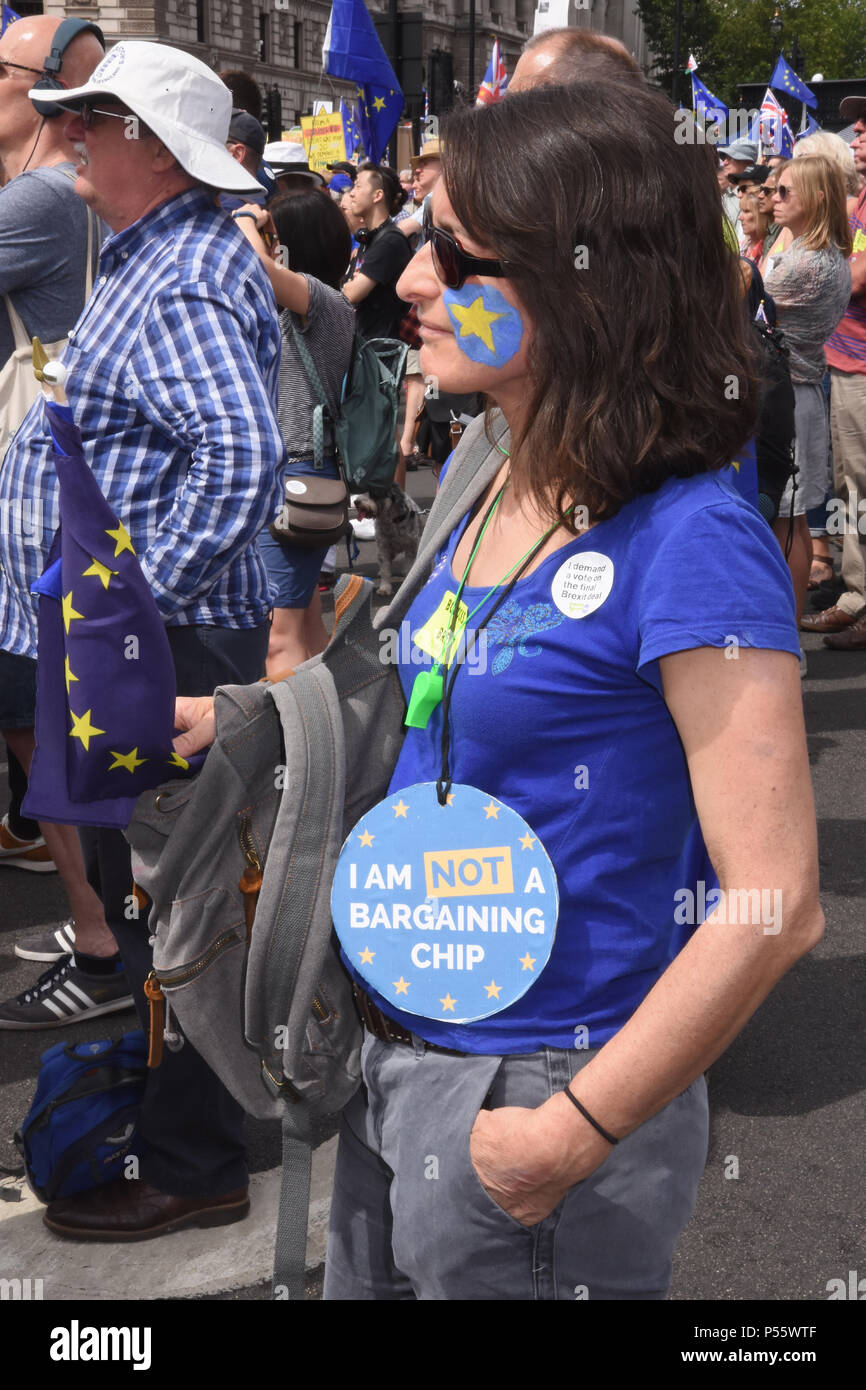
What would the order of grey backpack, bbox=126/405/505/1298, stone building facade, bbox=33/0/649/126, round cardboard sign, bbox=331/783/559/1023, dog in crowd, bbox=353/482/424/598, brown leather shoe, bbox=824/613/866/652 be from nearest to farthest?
1. round cardboard sign, bbox=331/783/559/1023
2. grey backpack, bbox=126/405/505/1298
3. brown leather shoe, bbox=824/613/866/652
4. dog in crowd, bbox=353/482/424/598
5. stone building facade, bbox=33/0/649/126

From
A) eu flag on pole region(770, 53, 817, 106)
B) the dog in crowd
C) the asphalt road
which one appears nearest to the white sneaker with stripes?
the asphalt road

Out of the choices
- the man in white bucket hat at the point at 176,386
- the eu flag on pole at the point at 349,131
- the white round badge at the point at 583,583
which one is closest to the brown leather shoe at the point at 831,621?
the man in white bucket hat at the point at 176,386

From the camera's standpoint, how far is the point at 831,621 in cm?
789

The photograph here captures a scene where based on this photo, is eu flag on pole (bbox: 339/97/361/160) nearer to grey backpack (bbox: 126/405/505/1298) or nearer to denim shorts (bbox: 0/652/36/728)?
denim shorts (bbox: 0/652/36/728)

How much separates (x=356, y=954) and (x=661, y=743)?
407 millimetres

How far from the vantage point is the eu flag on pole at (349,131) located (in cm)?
1442

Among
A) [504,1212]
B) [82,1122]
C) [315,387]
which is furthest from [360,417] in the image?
[504,1212]

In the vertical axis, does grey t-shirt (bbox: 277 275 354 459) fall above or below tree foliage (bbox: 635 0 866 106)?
below

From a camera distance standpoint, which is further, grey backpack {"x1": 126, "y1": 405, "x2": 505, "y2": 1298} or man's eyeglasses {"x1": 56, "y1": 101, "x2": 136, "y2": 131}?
man's eyeglasses {"x1": 56, "y1": 101, "x2": 136, "y2": 131}

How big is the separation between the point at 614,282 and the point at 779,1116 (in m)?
2.55

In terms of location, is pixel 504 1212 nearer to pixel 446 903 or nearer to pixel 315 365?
pixel 446 903

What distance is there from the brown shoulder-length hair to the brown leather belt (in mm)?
584

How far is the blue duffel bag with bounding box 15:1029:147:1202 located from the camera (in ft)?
9.39

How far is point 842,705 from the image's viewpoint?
6.70 metres
